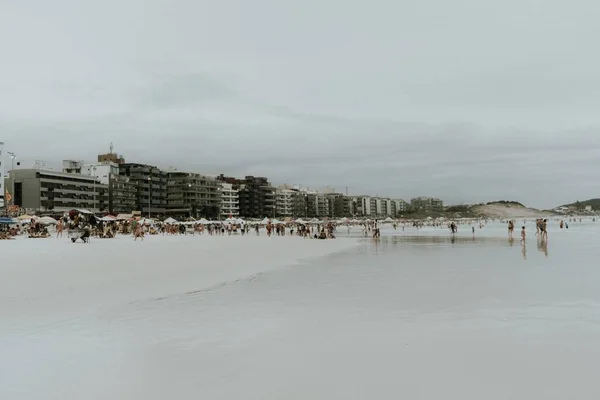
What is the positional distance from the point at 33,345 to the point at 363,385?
5.36 metres

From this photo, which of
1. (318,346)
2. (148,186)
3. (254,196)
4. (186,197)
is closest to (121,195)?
(148,186)

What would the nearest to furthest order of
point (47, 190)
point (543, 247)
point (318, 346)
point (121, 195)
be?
point (318, 346) < point (543, 247) < point (47, 190) < point (121, 195)

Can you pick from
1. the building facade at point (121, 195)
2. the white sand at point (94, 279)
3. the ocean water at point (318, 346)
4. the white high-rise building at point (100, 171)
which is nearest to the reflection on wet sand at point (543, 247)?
the white sand at point (94, 279)

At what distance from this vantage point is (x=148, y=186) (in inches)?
5295

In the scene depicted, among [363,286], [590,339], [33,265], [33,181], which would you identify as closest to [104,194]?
[33,181]

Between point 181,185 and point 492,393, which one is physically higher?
point 181,185

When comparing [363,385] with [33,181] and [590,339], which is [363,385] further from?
[33,181]

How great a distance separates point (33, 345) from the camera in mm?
7656

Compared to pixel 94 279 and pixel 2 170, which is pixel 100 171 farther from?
pixel 94 279

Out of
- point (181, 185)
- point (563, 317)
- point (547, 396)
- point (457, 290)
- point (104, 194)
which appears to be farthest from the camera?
point (181, 185)

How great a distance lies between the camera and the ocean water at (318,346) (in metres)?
5.72

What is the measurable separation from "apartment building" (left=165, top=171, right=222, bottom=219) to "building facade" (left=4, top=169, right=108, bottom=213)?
101 ft

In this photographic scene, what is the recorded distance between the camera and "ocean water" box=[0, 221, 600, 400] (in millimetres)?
5723

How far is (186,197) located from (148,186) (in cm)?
1181
